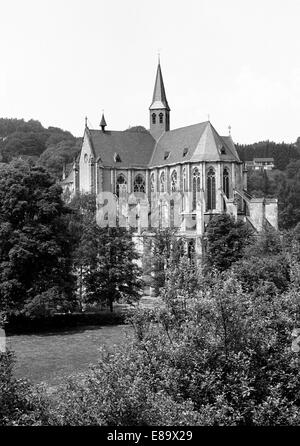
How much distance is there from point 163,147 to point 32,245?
4611 cm

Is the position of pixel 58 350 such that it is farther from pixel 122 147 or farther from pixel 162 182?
pixel 122 147

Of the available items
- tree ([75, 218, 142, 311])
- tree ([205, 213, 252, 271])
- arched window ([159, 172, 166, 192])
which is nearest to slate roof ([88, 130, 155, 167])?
arched window ([159, 172, 166, 192])

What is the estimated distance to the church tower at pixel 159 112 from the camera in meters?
85.5

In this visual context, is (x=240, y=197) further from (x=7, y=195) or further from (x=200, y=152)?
(x=7, y=195)

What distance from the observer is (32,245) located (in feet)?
126

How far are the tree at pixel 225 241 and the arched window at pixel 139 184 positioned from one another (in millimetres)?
24248

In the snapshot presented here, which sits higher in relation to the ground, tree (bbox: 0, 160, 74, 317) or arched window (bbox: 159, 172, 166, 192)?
arched window (bbox: 159, 172, 166, 192)

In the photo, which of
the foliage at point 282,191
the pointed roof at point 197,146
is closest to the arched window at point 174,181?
the pointed roof at point 197,146

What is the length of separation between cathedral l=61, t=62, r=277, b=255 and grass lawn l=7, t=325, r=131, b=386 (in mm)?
26357

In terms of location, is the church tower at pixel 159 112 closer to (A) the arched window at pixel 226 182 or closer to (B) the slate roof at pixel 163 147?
(B) the slate roof at pixel 163 147

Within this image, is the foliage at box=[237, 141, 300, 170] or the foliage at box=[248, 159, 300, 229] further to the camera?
the foliage at box=[237, 141, 300, 170]

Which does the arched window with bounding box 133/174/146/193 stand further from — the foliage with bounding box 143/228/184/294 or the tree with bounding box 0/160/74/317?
the tree with bounding box 0/160/74/317

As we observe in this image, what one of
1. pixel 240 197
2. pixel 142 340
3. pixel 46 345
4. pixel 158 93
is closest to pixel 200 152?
pixel 240 197

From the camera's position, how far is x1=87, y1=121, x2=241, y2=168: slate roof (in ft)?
244
